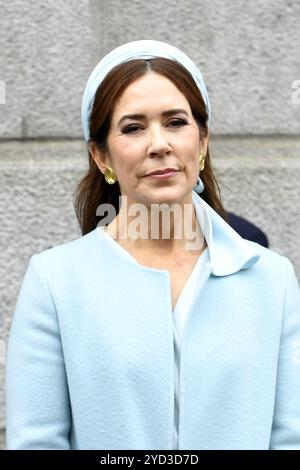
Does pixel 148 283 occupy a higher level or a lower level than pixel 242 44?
lower

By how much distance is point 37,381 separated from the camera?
2.10 m

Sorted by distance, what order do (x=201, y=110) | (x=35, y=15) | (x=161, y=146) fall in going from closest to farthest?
(x=161, y=146) < (x=201, y=110) < (x=35, y=15)

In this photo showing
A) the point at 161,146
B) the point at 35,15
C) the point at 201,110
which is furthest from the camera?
the point at 35,15

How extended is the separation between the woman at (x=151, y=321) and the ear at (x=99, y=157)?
24 mm

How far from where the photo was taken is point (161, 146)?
2059mm

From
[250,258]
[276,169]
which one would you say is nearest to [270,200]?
[276,169]

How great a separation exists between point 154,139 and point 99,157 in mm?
238

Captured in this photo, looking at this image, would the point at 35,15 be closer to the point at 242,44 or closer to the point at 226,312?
the point at 242,44

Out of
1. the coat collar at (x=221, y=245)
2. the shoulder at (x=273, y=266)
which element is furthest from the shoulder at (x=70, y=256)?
the shoulder at (x=273, y=266)

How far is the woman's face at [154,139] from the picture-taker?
209 centimetres

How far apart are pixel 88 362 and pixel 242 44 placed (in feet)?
6.13

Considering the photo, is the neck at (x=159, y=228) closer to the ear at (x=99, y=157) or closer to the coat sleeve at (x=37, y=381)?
the ear at (x=99, y=157)

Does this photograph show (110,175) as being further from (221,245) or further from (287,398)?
(287,398)

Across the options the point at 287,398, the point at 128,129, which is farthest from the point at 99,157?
the point at 287,398
